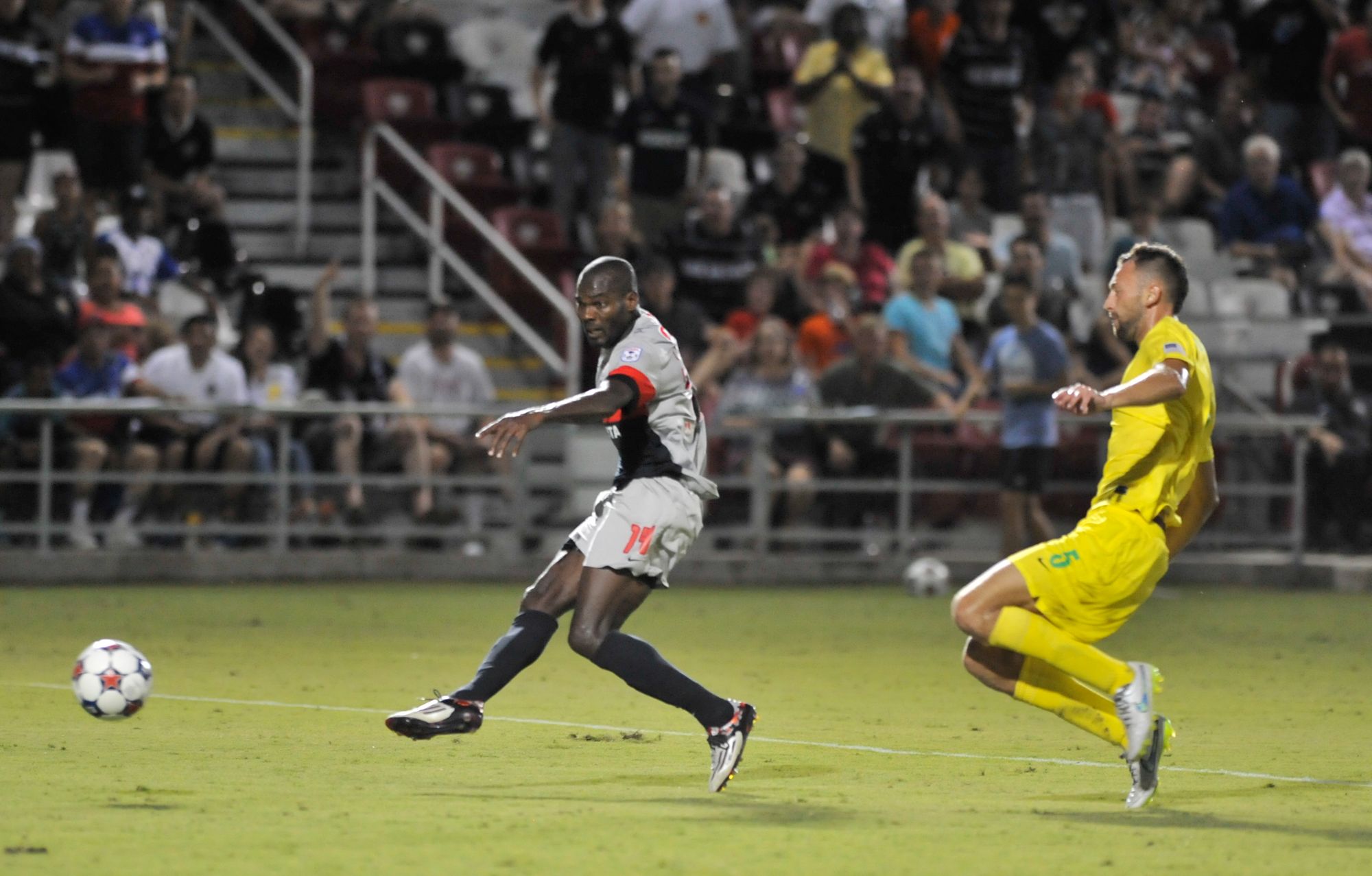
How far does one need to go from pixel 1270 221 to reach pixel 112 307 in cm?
1178

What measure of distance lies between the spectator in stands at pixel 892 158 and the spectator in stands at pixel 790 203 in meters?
0.42

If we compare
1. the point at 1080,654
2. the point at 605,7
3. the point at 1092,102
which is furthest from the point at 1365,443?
the point at 1080,654

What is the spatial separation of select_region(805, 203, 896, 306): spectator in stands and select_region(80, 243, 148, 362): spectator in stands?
6.40m

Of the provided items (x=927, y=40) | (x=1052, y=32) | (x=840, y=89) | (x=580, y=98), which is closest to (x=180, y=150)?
(x=580, y=98)

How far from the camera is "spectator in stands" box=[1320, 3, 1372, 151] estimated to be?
78.1 feet

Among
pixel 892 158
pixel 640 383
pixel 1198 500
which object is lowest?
pixel 1198 500

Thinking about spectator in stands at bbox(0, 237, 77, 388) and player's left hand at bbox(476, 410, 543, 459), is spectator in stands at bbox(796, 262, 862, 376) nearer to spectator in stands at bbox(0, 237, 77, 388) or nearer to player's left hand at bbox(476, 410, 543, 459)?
spectator in stands at bbox(0, 237, 77, 388)

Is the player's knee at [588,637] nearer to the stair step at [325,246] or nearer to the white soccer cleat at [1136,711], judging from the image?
the white soccer cleat at [1136,711]

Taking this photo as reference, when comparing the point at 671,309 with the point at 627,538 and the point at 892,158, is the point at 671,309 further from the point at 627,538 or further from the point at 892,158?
the point at 627,538

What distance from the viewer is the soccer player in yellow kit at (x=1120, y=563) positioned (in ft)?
26.1

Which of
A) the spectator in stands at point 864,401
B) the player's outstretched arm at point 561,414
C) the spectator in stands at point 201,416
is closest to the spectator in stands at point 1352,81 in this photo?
the spectator in stands at point 864,401

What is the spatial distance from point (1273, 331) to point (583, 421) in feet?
47.7

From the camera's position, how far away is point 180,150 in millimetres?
20562

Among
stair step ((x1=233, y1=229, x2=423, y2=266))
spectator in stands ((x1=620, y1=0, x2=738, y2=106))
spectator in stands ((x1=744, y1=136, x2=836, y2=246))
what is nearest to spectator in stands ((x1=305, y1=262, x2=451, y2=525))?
stair step ((x1=233, y1=229, x2=423, y2=266))
